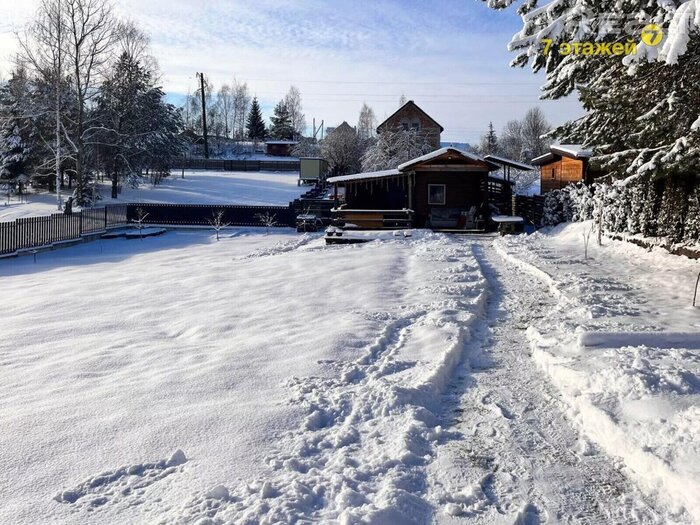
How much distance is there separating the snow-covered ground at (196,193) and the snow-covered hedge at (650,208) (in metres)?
23.8

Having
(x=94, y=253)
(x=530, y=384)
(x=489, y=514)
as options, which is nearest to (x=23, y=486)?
(x=489, y=514)

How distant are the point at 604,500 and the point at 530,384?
2.23 m

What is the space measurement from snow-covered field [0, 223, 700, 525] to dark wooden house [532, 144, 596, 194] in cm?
1686

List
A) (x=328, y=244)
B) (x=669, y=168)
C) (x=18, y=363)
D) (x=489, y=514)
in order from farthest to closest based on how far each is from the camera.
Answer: (x=328, y=244)
(x=669, y=168)
(x=18, y=363)
(x=489, y=514)

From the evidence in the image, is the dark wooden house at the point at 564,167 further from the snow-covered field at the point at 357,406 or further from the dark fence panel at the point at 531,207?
the snow-covered field at the point at 357,406

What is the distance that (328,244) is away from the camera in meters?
20.8

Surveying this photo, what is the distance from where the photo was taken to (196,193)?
42156 mm

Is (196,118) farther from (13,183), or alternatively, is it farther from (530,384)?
(530,384)

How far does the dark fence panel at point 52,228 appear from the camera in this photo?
746 inches

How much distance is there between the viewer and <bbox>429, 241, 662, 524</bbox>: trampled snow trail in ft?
12.2

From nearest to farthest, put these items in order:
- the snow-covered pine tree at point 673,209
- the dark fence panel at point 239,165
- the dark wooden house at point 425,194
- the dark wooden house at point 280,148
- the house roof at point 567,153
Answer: the snow-covered pine tree at point 673,209 → the dark wooden house at point 425,194 → the house roof at point 567,153 → the dark fence panel at point 239,165 → the dark wooden house at point 280,148

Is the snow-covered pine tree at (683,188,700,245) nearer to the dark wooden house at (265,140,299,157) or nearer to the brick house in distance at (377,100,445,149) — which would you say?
the brick house in distance at (377,100,445,149)

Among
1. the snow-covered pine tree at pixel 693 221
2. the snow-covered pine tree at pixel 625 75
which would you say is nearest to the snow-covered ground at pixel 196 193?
the snow-covered pine tree at pixel 625 75

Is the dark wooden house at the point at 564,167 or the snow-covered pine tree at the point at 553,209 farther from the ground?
the dark wooden house at the point at 564,167
